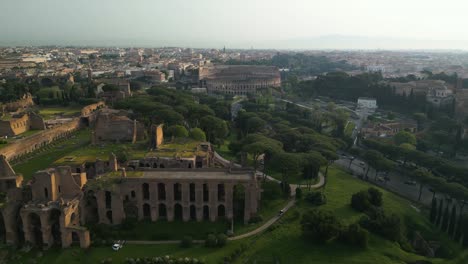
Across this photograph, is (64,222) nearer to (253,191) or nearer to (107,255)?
(107,255)

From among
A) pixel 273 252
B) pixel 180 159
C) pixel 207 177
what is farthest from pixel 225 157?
pixel 273 252

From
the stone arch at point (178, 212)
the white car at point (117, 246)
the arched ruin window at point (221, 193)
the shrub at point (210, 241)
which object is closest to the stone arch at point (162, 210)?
the stone arch at point (178, 212)

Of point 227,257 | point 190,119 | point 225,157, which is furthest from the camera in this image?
point 190,119

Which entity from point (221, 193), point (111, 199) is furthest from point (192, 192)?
point (111, 199)

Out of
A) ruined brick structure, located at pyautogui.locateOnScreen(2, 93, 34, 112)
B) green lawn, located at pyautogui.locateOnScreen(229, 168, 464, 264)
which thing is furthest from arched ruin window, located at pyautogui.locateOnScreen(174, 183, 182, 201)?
ruined brick structure, located at pyautogui.locateOnScreen(2, 93, 34, 112)

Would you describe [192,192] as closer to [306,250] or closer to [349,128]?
[306,250]

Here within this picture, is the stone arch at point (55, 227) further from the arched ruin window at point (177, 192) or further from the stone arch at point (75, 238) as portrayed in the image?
the arched ruin window at point (177, 192)
